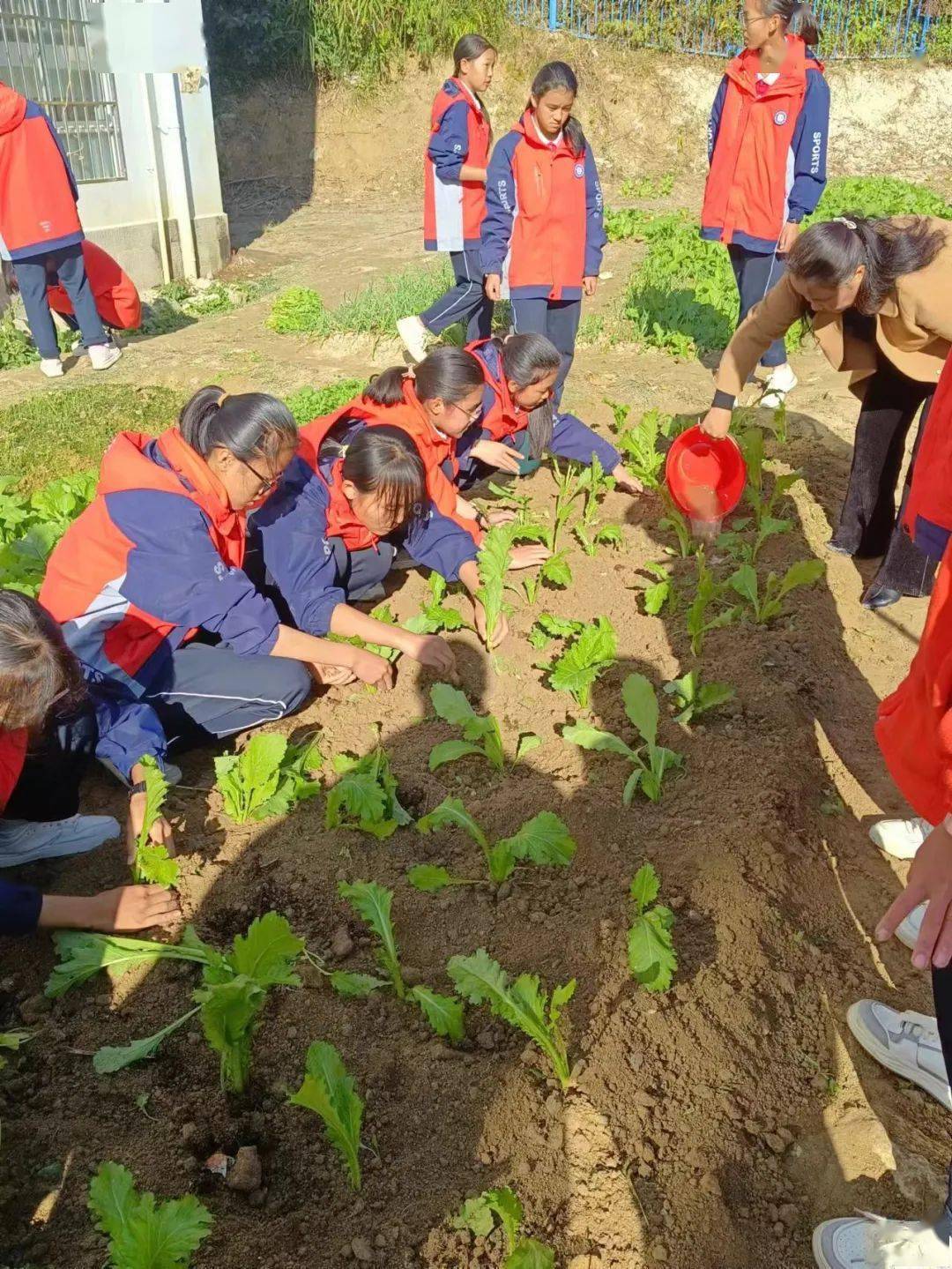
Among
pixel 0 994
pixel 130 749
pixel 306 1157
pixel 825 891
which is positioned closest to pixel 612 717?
pixel 825 891

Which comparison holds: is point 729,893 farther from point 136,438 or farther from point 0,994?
point 136,438

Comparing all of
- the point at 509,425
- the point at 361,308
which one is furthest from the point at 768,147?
the point at 361,308

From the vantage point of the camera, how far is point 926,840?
1.54m

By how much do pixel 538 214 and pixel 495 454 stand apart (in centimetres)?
163

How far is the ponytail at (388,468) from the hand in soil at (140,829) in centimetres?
140

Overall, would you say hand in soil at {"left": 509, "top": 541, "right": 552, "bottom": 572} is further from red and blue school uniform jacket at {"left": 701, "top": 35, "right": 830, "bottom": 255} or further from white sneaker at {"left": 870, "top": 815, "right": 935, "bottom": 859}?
red and blue school uniform jacket at {"left": 701, "top": 35, "right": 830, "bottom": 255}

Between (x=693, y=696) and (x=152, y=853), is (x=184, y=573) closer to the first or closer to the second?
(x=152, y=853)

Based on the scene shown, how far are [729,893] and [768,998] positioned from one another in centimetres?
31

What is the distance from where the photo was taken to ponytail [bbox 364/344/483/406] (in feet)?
13.6

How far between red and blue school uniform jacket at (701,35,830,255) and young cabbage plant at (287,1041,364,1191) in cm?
555

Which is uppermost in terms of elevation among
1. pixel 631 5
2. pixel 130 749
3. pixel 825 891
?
pixel 631 5

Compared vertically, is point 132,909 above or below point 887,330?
below

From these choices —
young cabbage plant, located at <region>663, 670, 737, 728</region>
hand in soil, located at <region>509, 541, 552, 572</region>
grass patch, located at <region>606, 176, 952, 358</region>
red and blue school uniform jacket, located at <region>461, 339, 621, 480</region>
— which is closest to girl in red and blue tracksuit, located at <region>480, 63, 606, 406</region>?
red and blue school uniform jacket, located at <region>461, 339, 621, 480</region>

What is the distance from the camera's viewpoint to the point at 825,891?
117 inches
